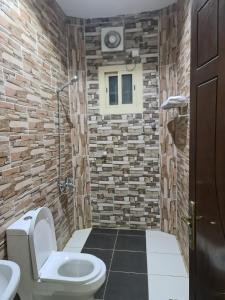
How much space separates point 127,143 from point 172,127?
0.61 metres

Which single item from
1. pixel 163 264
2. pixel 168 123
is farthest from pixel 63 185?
pixel 168 123

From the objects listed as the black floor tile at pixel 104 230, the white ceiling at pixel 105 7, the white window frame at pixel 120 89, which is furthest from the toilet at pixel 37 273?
the white ceiling at pixel 105 7

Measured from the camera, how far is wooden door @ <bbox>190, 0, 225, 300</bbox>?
875 mm

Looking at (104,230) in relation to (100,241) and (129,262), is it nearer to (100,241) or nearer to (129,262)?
(100,241)

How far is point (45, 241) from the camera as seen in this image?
1.80m

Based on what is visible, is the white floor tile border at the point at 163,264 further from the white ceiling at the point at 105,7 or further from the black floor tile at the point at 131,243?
the white ceiling at the point at 105,7

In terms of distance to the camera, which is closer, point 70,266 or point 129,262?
point 70,266

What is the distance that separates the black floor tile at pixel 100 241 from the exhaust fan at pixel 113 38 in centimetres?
239

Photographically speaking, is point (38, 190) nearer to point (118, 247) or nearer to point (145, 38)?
point (118, 247)

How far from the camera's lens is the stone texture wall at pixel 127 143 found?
281cm

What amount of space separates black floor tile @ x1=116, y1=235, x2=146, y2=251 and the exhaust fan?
239cm

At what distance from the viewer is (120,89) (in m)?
2.93

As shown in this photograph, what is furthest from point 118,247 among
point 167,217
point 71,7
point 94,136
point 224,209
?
point 71,7

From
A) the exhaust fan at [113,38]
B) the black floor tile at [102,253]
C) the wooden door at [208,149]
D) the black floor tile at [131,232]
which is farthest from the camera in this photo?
the black floor tile at [131,232]
